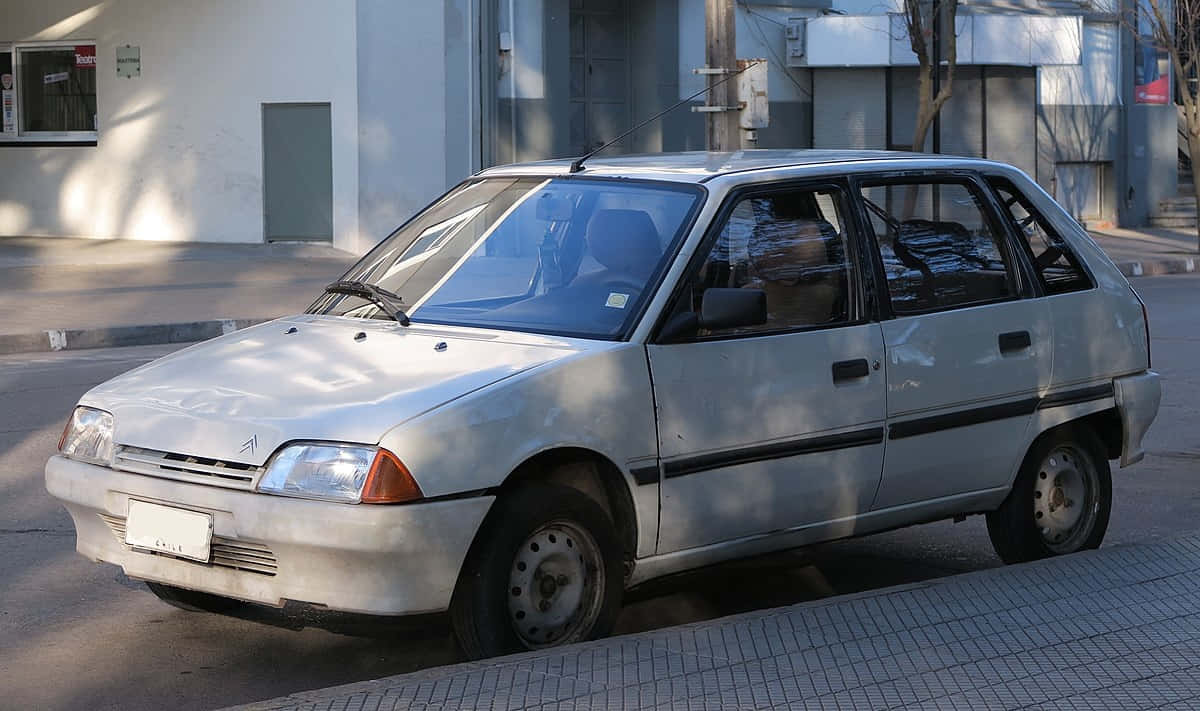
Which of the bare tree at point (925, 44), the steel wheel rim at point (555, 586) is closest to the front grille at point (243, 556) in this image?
the steel wheel rim at point (555, 586)

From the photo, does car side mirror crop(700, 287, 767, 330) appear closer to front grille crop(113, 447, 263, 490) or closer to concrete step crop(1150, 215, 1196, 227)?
front grille crop(113, 447, 263, 490)

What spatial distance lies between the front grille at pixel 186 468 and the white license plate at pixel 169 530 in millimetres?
96

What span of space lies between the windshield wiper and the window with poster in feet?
67.2

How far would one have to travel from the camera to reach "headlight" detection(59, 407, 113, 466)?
501 centimetres

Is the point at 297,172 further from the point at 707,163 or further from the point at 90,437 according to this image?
the point at 90,437

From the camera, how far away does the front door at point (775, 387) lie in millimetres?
5176

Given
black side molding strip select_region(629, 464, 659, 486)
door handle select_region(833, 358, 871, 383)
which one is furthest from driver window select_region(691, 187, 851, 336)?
black side molding strip select_region(629, 464, 659, 486)

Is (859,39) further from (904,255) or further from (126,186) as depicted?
(904,255)

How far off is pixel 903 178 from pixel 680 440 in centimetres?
158

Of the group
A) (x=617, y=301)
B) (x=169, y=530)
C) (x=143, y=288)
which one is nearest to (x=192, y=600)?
(x=169, y=530)

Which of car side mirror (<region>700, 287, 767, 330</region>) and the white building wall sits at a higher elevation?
the white building wall

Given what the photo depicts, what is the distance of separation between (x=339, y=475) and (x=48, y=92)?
901 inches

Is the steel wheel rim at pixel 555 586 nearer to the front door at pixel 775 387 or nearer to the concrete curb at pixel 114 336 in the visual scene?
the front door at pixel 775 387

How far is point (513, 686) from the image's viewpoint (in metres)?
4.20
